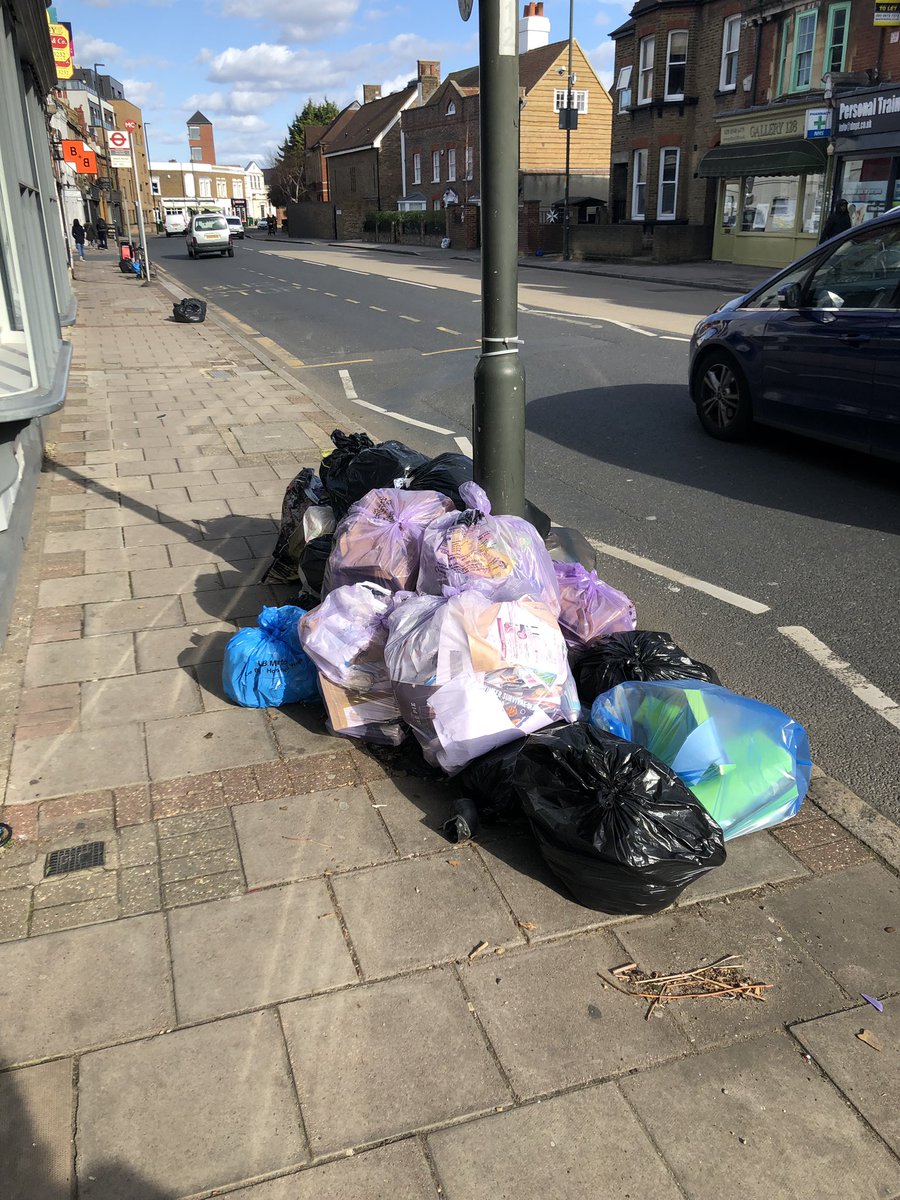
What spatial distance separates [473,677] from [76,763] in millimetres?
1521

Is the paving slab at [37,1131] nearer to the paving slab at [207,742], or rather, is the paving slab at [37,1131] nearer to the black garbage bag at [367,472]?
the paving slab at [207,742]

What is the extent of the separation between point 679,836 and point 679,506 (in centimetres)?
435

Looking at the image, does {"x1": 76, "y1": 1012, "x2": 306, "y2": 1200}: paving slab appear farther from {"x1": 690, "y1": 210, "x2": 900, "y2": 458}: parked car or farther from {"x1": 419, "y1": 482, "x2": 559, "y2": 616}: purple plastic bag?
{"x1": 690, "y1": 210, "x2": 900, "y2": 458}: parked car

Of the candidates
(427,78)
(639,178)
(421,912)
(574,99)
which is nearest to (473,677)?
(421,912)

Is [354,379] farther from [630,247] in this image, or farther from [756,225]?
[630,247]

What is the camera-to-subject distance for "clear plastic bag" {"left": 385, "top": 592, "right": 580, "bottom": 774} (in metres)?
3.30

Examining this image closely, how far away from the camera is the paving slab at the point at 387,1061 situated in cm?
219

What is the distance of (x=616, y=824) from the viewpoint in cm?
272

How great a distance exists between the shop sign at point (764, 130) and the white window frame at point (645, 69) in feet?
16.0

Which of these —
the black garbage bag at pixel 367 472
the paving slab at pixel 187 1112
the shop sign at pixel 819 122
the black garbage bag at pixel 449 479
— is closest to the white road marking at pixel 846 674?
the black garbage bag at pixel 449 479

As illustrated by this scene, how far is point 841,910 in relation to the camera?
2.85 metres

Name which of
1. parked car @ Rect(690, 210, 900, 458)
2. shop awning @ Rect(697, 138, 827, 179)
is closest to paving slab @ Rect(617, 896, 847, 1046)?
parked car @ Rect(690, 210, 900, 458)

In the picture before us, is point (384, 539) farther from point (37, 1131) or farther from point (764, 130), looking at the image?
point (764, 130)

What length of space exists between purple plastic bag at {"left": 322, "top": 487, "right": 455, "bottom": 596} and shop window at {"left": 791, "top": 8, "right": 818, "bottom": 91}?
28084 mm
